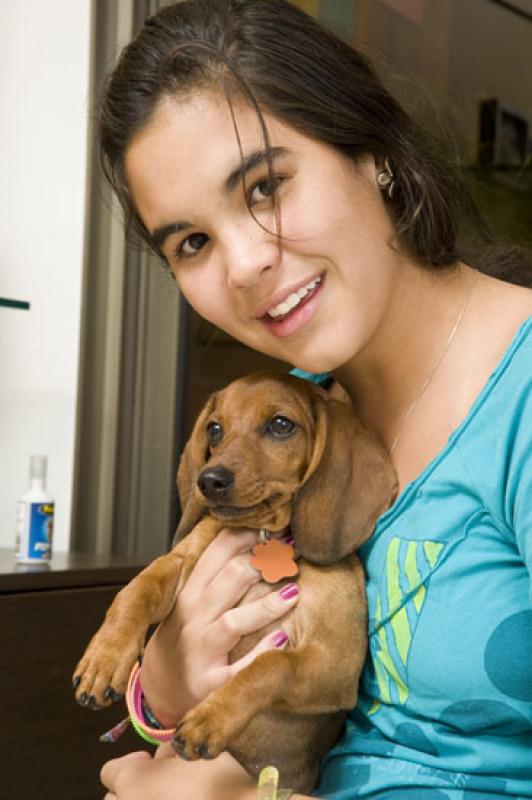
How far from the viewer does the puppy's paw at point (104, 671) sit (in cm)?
128

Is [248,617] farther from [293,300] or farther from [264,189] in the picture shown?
[264,189]

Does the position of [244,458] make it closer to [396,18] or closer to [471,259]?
[471,259]

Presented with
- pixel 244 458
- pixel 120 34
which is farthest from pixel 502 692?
pixel 120 34

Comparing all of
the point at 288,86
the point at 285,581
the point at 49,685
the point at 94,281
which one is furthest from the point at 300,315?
the point at 94,281

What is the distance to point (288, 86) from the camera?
1252mm

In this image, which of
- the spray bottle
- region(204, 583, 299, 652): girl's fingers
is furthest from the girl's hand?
the spray bottle

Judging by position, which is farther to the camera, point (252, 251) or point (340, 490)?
point (340, 490)

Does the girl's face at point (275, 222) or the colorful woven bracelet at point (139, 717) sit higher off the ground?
the girl's face at point (275, 222)

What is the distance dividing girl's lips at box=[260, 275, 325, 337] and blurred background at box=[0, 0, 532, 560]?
1736 millimetres

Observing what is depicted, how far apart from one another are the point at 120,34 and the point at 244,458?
196cm

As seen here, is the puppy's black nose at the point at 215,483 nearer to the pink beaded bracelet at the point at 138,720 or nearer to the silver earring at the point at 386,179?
the pink beaded bracelet at the point at 138,720

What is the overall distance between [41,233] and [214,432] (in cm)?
169

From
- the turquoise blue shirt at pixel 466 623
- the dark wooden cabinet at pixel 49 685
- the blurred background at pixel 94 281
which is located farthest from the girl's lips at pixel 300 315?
the blurred background at pixel 94 281

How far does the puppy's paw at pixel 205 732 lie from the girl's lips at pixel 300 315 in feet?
1.40
